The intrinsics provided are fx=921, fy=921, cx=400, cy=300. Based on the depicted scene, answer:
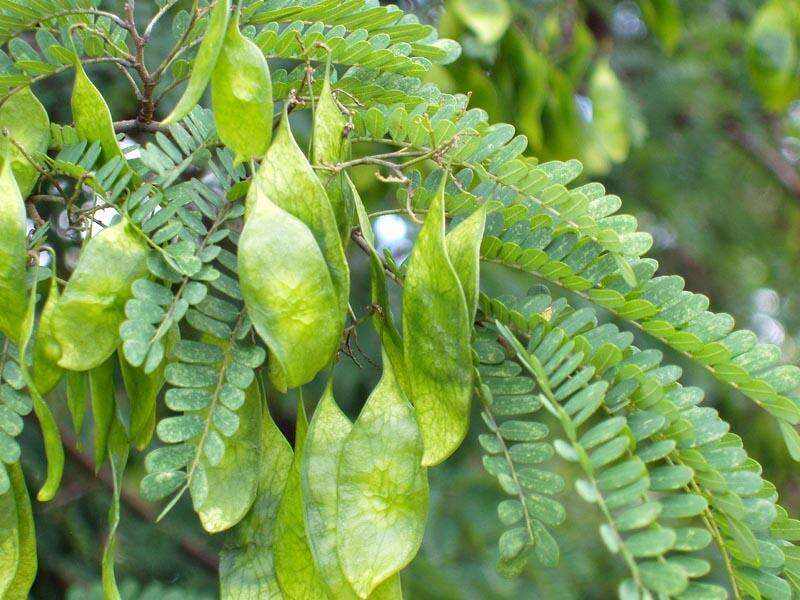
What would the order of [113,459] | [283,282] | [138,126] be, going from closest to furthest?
[283,282] → [113,459] → [138,126]

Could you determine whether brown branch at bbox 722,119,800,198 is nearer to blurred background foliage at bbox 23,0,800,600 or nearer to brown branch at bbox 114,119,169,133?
blurred background foliage at bbox 23,0,800,600

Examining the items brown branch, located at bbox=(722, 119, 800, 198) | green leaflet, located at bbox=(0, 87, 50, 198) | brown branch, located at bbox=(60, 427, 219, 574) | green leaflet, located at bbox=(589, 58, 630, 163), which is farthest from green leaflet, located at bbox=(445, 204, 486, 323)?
brown branch, located at bbox=(722, 119, 800, 198)

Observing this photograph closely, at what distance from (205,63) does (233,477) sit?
385 mm

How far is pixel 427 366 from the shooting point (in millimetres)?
851

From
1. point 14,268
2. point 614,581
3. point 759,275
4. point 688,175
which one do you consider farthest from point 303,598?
point 759,275

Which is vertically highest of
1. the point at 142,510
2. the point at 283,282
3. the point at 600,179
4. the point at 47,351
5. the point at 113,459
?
the point at 283,282

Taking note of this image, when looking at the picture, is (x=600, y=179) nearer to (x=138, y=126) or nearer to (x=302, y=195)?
(x=138, y=126)

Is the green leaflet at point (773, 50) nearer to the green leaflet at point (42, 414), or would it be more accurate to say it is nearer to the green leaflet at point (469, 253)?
the green leaflet at point (469, 253)

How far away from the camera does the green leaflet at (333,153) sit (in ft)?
2.89

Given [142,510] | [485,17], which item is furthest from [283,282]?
[142,510]

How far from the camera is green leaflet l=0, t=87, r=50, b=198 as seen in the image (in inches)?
38.0

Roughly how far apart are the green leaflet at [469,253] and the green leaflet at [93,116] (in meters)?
0.35

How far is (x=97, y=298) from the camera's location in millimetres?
831

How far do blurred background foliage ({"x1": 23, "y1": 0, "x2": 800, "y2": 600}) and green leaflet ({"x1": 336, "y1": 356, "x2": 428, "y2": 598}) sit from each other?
4.7 inches
